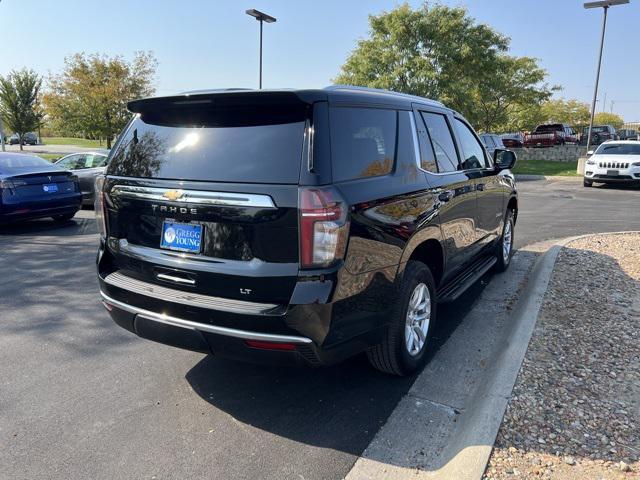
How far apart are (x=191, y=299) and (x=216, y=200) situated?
0.60m

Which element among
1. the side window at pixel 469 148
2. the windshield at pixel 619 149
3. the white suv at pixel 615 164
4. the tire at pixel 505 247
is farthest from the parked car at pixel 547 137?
the side window at pixel 469 148

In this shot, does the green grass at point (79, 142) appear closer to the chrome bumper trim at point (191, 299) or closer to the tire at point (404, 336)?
the chrome bumper trim at point (191, 299)

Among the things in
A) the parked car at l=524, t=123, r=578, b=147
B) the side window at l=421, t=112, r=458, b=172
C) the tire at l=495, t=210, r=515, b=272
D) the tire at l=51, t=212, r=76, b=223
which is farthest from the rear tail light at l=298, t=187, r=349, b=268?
the parked car at l=524, t=123, r=578, b=147

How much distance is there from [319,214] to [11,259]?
5.96 meters

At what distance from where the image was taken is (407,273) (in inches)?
131

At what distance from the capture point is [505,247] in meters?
6.23

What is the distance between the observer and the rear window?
2701 millimetres

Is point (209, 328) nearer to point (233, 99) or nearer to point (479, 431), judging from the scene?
point (233, 99)

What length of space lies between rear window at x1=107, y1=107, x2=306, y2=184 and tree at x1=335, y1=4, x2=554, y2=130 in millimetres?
21620

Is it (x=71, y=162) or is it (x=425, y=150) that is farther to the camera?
(x=71, y=162)

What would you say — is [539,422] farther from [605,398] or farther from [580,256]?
[580,256]

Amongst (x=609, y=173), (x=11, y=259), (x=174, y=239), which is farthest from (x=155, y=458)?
(x=609, y=173)

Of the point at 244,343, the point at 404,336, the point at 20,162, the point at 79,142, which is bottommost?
the point at 404,336

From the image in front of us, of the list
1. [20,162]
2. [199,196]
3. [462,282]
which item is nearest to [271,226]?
[199,196]
